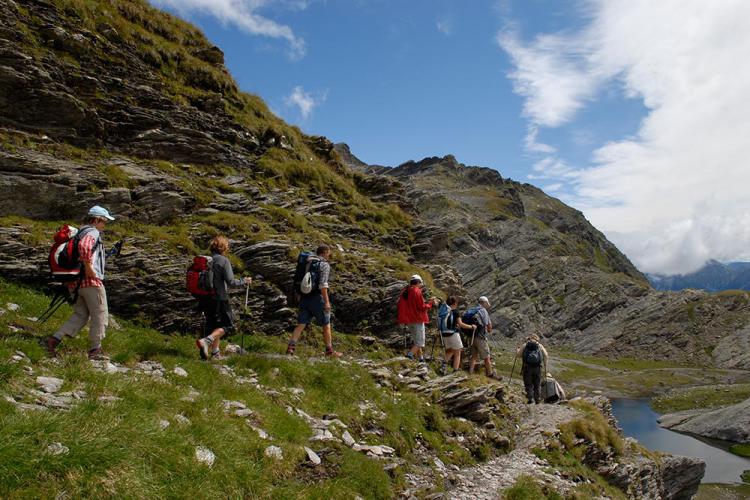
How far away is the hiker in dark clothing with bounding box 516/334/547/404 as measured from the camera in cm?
2147

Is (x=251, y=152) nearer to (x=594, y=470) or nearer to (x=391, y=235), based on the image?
(x=391, y=235)

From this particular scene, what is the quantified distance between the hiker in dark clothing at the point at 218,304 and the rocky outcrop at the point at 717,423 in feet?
424

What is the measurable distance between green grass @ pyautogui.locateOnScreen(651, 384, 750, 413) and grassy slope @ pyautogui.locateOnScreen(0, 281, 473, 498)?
470ft

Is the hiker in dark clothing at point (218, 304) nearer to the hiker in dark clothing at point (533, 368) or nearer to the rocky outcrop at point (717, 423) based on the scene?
the hiker in dark clothing at point (533, 368)

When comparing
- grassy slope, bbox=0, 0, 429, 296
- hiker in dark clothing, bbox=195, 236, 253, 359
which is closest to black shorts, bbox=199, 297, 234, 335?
hiker in dark clothing, bbox=195, 236, 253, 359

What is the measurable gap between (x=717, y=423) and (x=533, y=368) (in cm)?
11758

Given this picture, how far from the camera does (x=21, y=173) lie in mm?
16781

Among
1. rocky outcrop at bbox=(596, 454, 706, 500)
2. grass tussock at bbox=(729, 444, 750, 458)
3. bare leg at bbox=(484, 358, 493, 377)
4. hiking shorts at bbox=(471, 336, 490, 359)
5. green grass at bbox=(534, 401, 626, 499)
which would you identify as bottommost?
grass tussock at bbox=(729, 444, 750, 458)

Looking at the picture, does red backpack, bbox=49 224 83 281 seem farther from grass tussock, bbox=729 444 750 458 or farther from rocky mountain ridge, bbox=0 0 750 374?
grass tussock, bbox=729 444 750 458

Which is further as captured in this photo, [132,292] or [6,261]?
[132,292]

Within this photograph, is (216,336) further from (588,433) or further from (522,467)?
(588,433)

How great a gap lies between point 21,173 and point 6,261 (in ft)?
14.3

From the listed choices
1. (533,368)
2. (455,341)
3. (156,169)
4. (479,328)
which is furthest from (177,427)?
(533,368)

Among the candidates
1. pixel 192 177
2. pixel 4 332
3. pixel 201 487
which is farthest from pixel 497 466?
pixel 192 177
